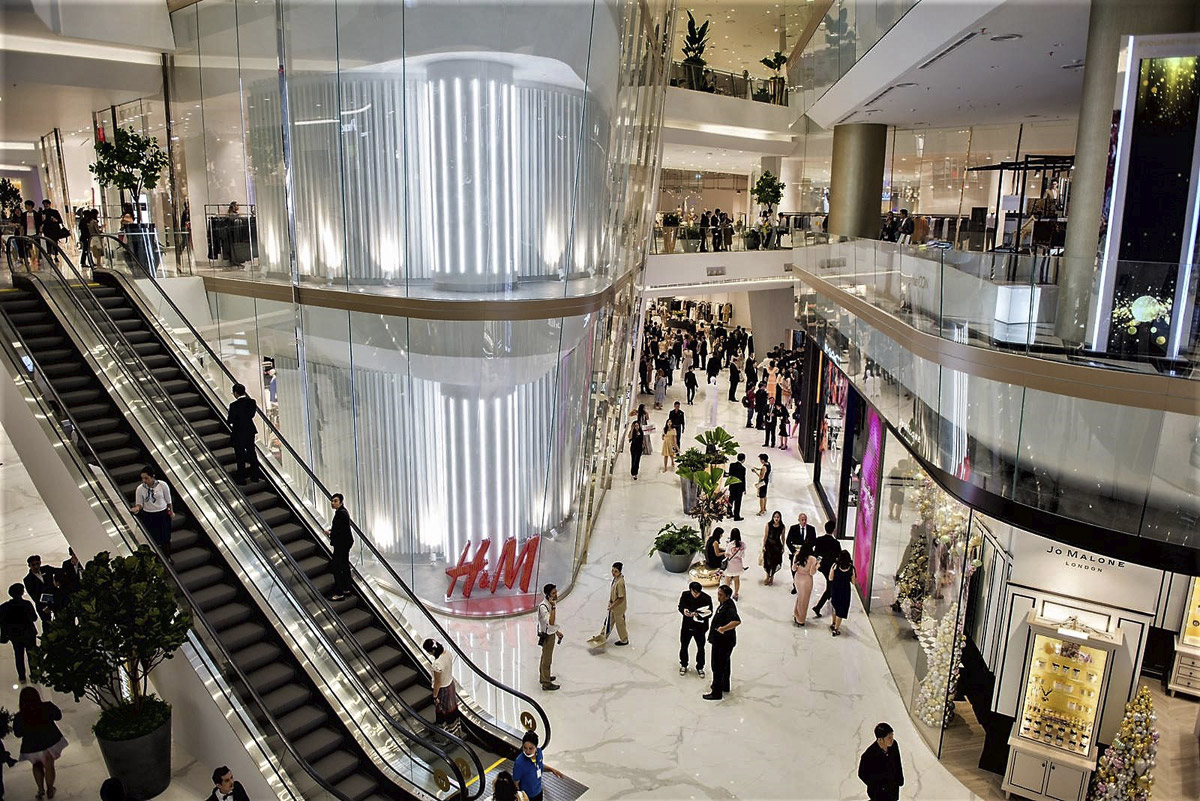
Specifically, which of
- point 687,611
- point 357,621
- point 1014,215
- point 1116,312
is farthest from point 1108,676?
point 1014,215

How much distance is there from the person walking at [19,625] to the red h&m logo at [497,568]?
192 inches

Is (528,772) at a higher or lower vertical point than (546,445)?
lower

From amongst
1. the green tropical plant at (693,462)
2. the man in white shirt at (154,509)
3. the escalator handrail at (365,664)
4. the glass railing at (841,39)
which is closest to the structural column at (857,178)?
the glass railing at (841,39)

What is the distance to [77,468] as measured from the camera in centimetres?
916

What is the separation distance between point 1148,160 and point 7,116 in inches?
979

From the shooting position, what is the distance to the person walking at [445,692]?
801cm

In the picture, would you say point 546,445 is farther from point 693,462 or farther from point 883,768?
point 883,768

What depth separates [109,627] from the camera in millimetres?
7035

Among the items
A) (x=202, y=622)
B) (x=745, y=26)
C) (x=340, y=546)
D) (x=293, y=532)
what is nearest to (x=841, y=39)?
(x=340, y=546)

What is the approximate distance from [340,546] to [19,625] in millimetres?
3783

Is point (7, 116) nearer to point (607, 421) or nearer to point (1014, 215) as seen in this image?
point (607, 421)

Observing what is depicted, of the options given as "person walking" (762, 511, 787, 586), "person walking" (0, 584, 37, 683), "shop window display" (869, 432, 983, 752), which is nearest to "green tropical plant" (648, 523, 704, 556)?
"person walking" (762, 511, 787, 586)

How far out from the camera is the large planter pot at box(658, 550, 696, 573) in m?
12.9

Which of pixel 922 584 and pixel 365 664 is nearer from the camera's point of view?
pixel 365 664
